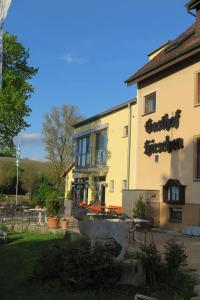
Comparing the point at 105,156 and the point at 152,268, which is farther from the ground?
the point at 105,156

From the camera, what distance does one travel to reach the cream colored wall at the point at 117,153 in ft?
90.3

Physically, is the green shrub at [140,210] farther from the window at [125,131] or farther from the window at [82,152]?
the window at [82,152]

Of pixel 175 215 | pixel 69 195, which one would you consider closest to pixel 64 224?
pixel 175 215

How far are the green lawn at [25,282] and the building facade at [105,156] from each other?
13.1 meters

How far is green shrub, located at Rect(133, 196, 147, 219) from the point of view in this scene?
20.7 meters

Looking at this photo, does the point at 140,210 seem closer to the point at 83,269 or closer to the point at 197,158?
the point at 197,158

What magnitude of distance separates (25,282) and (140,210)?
41.7ft

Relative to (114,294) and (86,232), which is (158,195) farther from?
(114,294)

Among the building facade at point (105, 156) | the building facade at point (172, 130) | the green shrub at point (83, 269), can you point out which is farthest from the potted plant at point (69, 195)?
the green shrub at point (83, 269)

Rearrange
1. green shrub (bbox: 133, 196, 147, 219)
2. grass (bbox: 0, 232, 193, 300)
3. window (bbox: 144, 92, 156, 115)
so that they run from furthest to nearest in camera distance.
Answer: window (bbox: 144, 92, 156, 115) → green shrub (bbox: 133, 196, 147, 219) → grass (bbox: 0, 232, 193, 300)

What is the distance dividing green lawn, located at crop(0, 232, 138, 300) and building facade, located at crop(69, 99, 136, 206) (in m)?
13.1

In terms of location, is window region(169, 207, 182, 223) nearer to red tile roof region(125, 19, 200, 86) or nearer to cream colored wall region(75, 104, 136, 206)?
cream colored wall region(75, 104, 136, 206)

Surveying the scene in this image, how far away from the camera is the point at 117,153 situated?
1130 inches

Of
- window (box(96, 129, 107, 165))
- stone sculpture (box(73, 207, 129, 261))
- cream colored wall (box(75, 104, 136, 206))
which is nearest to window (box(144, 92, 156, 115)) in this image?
cream colored wall (box(75, 104, 136, 206))
